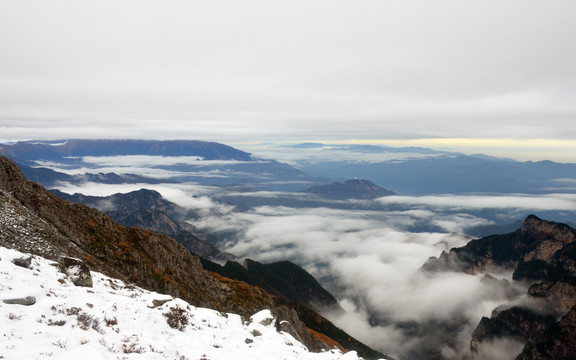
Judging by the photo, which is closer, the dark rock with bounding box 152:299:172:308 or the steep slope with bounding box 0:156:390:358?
the dark rock with bounding box 152:299:172:308

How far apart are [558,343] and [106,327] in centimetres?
17728

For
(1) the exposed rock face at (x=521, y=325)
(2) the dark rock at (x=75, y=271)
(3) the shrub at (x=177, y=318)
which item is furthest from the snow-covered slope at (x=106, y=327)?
(1) the exposed rock face at (x=521, y=325)

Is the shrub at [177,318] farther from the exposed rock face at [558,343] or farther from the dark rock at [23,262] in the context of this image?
the exposed rock face at [558,343]

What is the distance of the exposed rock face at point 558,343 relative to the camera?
122062 millimetres

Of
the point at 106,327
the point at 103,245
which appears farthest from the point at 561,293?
the point at 106,327

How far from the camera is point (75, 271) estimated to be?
75.9ft

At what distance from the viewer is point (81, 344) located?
1380cm

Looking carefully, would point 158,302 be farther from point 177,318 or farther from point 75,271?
point 75,271

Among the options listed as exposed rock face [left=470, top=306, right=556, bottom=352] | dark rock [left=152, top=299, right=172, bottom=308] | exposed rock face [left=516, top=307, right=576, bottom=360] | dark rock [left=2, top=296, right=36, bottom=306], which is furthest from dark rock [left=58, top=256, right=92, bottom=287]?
exposed rock face [left=470, top=306, right=556, bottom=352]

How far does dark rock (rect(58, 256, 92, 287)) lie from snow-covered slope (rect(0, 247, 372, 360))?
0.46m

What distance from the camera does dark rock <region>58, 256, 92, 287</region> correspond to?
884 inches

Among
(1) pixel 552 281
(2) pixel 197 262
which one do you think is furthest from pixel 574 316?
(2) pixel 197 262

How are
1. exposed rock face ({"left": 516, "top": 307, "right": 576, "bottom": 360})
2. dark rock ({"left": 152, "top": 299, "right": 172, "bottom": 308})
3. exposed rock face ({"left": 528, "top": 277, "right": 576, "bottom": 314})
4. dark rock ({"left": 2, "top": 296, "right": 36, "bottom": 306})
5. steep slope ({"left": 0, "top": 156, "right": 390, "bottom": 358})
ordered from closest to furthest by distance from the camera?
1. dark rock ({"left": 2, "top": 296, "right": 36, "bottom": 306})
2. dark rock ({"left": 152, "top": 299, "right": 172, "bottom": 308})
3. steep slope ({"left": 0, "top": 156, "right": 390, "bottom": 358})
4. exposed rock face ({"left": 516, "top": 307, "right": 576, "bottom": 360})
5. exposed rock face ({"left": 528, "top": 277, "right": 576, "bottom": 314})

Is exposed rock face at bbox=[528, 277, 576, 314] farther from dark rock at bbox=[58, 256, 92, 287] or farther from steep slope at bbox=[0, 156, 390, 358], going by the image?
dark rock at bbox=[58, 256, 92, 287]
